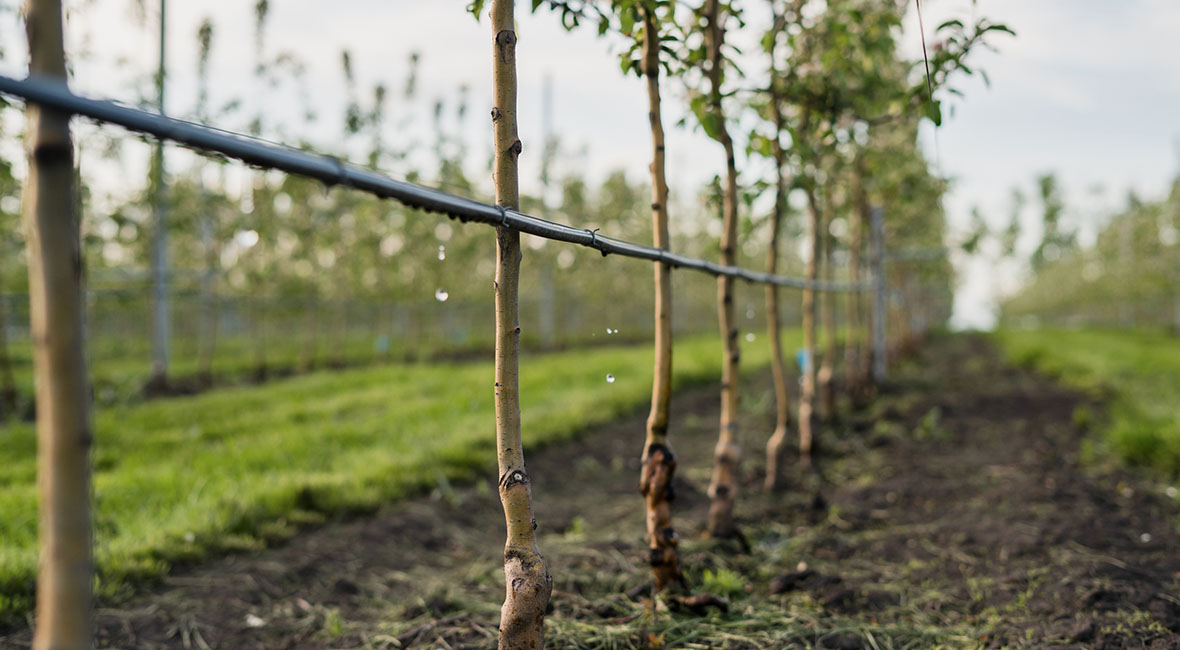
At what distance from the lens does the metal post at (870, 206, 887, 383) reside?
9.20 metres

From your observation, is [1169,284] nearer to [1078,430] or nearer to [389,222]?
[1078,430]

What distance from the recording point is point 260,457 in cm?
531

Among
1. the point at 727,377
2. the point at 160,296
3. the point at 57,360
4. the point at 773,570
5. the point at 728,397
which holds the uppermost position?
the point at 160,296

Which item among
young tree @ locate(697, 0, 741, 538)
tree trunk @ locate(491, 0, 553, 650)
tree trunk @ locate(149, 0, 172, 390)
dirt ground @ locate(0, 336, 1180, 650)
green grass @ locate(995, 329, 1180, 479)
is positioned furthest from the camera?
tree trunk @ locate(149, 0, 172, 390)

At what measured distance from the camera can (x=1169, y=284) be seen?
23359mm

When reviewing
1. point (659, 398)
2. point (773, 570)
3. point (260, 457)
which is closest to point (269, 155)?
point (659, 398)

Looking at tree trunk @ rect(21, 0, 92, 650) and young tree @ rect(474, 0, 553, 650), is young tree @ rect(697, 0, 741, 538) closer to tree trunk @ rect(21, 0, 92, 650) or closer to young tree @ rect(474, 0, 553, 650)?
young tree @ rect(474, 0, 553, 650)

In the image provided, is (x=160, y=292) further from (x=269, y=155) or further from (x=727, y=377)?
(x=269, y=155)

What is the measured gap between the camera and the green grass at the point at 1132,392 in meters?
5.30

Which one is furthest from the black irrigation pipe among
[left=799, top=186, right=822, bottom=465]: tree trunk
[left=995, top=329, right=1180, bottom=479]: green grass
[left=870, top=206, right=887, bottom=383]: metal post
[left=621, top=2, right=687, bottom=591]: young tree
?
[left=870, top=206, right=887, bottom=383]: metal post

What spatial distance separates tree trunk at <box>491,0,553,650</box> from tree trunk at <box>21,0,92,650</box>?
97cm

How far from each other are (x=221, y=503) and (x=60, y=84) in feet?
12.1

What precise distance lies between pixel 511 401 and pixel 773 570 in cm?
214

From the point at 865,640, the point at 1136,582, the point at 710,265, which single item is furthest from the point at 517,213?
the point at 1136,582
